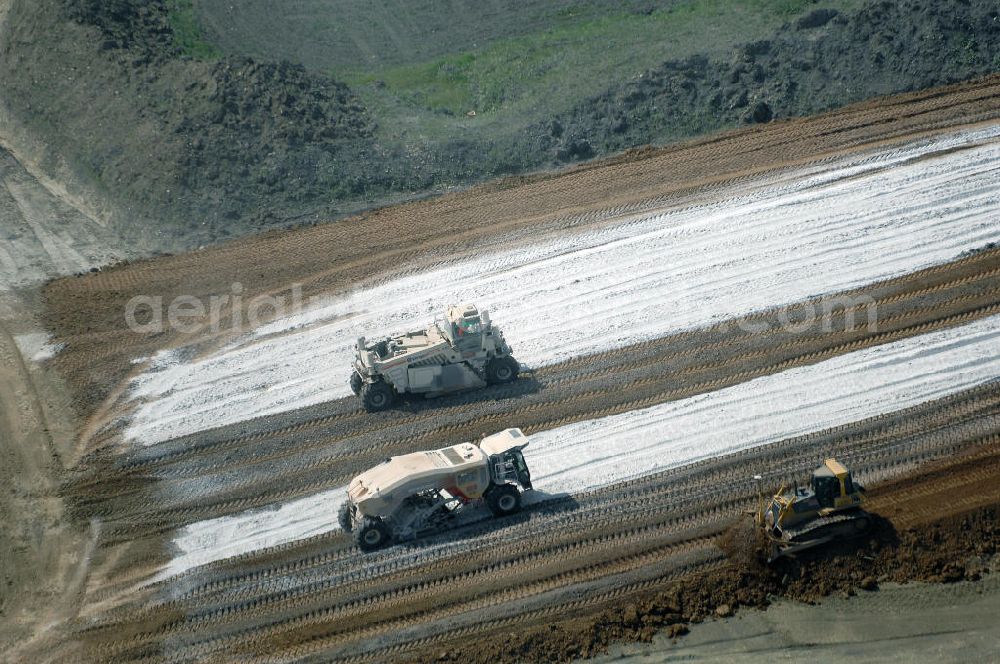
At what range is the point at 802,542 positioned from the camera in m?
18.9

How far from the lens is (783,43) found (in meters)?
34.4

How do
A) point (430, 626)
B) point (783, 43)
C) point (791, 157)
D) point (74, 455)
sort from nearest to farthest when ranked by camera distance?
point (430, 626) < point (74, 455) < point (791, 157) < point (783, 43)

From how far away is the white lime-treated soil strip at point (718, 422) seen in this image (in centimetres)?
2159

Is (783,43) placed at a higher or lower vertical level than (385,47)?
lower

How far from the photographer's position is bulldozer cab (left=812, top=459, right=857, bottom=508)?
62.3 ft

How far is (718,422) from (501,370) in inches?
199

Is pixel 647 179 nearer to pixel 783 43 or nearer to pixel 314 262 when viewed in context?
pixel 783 43

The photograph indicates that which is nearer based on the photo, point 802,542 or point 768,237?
point 802,542

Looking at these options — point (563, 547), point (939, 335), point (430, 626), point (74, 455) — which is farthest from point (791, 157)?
point (74, 455)

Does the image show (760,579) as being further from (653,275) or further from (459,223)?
(459,223)

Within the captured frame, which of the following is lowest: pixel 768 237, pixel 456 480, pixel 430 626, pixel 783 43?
pixel 430 626

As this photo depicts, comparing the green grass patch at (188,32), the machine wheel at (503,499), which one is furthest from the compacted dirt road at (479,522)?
the green grass patch at (188,32)

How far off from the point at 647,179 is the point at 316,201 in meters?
9.94

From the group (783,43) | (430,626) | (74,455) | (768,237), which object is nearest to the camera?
(430,626)
